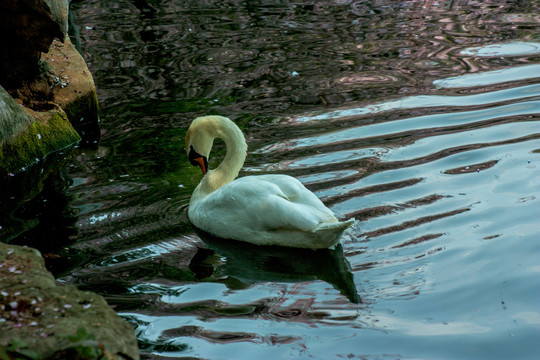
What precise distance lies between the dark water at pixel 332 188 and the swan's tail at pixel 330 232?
111mm

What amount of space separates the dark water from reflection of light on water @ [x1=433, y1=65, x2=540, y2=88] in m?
0.04

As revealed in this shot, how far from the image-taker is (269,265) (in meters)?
5.53

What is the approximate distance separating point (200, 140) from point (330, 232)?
6.03ft

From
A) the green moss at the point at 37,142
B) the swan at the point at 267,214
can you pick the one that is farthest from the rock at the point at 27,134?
the swan at the point at 267,214

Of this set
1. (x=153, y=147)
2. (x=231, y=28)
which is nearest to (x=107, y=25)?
(x=231, y=28)

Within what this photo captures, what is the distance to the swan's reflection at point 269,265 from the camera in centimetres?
523

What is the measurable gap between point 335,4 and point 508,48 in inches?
157

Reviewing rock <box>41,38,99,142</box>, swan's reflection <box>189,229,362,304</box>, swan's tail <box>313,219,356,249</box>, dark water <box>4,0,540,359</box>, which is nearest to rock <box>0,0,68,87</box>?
rock <box>41,38,99,142</box>

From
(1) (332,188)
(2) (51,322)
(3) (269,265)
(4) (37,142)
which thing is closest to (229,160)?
(1) (332,188)

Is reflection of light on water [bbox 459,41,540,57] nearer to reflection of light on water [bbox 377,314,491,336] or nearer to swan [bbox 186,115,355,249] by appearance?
swan [bbox 186,115,355,249]

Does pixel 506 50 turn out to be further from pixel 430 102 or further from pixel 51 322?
pixel 51 322

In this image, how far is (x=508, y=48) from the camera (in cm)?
1030

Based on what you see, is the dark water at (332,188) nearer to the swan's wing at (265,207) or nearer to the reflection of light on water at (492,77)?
the reflection of light on water at (492,77)

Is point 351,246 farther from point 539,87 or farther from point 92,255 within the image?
point 539,87
